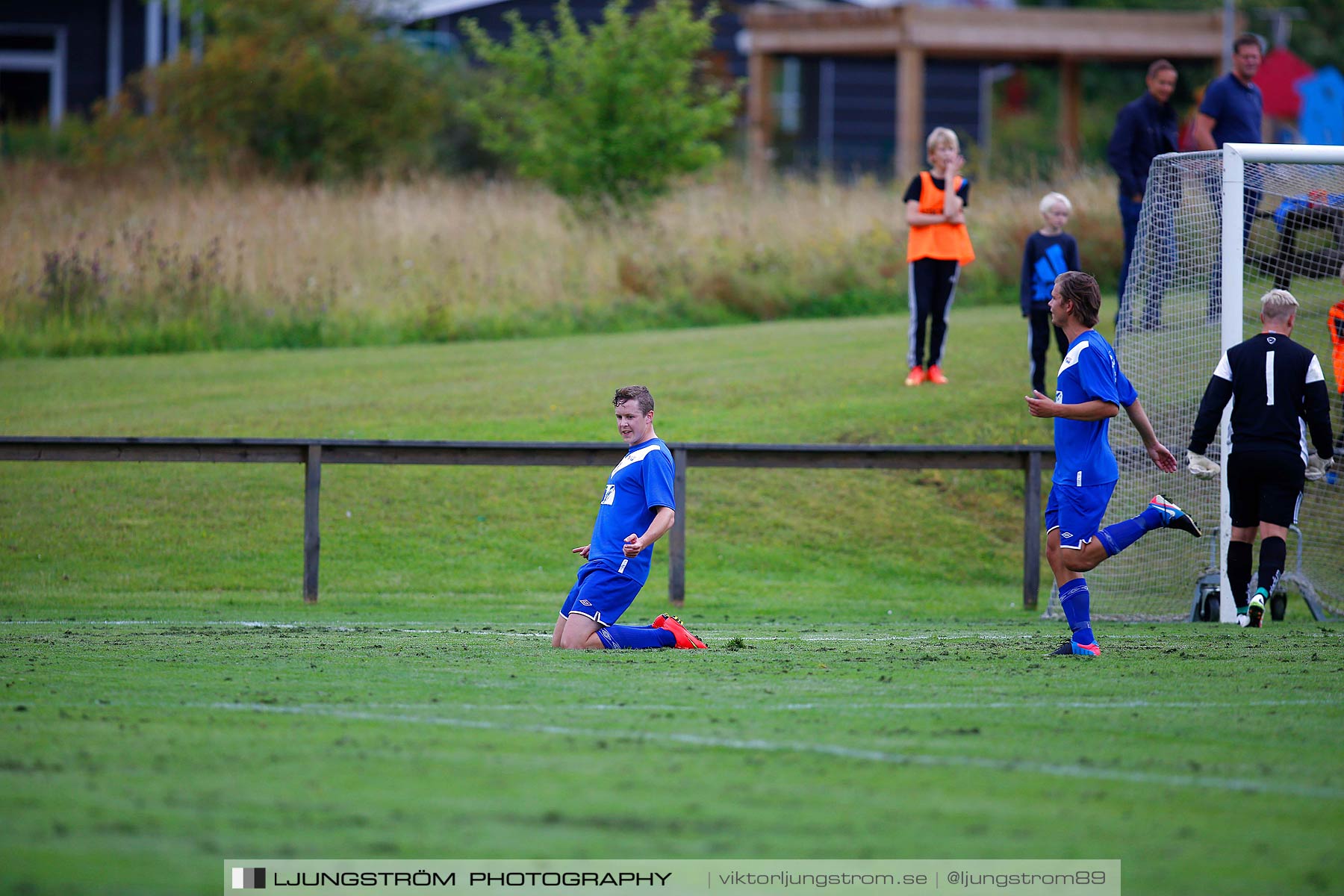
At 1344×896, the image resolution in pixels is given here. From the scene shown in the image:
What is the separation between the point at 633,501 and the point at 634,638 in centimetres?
76

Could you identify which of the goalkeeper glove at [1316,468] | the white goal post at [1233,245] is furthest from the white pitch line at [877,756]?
the white goal post at [1233,245]

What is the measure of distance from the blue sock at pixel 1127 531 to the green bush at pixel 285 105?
2321cm

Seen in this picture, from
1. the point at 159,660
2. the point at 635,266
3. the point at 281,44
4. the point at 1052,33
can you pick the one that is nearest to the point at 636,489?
the point at 159,660

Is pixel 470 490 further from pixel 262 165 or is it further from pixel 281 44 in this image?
pixel 281 44

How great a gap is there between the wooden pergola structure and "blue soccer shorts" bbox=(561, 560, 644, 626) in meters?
24.4

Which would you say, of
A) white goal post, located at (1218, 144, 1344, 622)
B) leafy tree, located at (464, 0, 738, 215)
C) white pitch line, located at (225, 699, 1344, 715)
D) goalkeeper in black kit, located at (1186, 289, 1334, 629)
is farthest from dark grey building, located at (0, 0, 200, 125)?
white pitch line, located at (225, 699, 1344, 715)

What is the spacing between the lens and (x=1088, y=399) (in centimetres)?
795

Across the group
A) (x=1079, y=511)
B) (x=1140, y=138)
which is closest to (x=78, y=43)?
(x=1140, y=138)

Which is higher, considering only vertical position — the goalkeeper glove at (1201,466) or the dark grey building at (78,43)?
the dark grey building at (78,43)

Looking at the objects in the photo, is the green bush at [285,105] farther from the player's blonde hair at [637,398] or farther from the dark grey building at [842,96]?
the player's blonde hair at [637,398]

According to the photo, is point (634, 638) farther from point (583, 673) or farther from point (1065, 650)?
point (1065, 650)

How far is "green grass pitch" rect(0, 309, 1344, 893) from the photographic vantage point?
14.2ft

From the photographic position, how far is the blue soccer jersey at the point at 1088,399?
26.0 ft

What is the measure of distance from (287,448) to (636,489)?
14.7 ft
